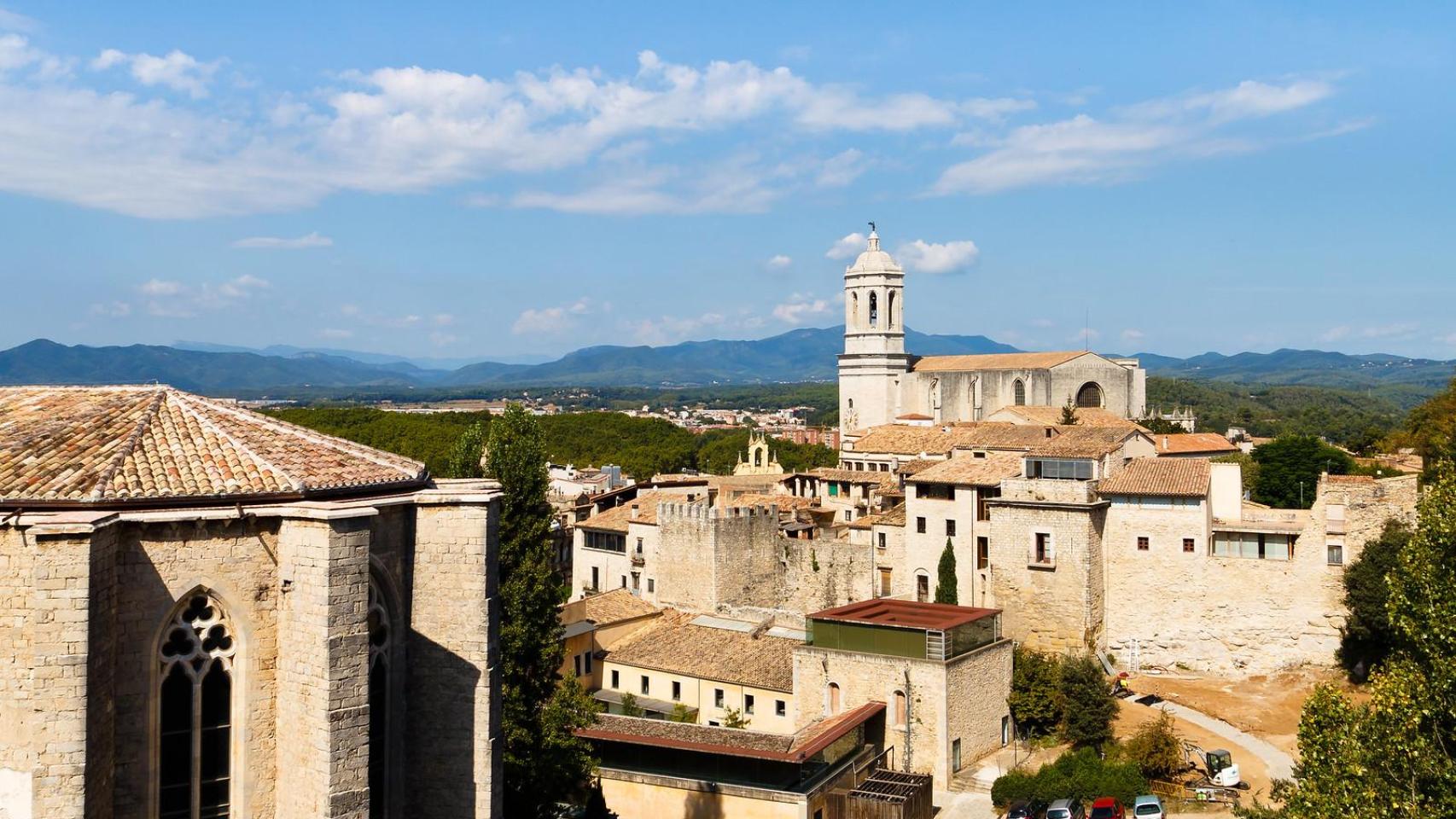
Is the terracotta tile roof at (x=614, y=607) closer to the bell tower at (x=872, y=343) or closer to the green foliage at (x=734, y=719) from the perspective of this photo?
the green foliage at (x=734, y=719)

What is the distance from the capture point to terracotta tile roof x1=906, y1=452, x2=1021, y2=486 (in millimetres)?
38875

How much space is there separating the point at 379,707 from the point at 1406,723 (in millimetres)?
14746

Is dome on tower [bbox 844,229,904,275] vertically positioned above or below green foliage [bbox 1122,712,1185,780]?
above

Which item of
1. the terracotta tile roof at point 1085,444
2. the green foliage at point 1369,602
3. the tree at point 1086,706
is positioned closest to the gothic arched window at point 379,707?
the tree at point 1086,706

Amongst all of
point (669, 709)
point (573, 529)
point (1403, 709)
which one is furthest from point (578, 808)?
point (573, 529)

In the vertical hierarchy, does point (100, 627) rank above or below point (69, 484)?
below

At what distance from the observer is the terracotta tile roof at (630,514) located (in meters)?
46.8

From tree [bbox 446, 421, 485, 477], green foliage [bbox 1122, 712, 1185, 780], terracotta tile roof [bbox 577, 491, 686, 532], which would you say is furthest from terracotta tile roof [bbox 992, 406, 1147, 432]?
tree [bbox 446, 421, 485, 477]

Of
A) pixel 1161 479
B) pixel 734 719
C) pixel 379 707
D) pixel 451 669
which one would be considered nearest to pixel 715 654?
pixel 734 719

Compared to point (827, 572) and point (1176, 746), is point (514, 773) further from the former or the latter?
point (827, 572)

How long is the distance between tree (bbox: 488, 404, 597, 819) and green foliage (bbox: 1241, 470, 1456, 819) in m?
14.6

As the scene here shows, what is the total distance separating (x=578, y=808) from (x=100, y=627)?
58.8 feet

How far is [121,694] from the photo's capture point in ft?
44.2

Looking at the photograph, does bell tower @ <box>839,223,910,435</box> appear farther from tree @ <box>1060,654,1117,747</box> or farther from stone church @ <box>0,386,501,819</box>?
stone church @ <box>0,386,501,819</box>
